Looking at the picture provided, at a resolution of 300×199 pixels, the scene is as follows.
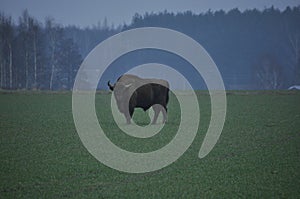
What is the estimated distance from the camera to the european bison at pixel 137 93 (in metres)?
19.4

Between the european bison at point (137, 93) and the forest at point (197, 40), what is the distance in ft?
154

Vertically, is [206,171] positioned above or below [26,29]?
below

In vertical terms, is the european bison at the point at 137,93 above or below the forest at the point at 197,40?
below

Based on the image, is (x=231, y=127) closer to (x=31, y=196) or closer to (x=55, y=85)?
(x=31, y=196)

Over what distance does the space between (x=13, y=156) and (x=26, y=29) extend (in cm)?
7275

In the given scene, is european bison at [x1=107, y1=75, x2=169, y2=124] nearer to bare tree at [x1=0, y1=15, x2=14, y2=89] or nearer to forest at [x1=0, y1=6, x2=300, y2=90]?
forest at [x1=0, y1=6, x2=300, y2=90]

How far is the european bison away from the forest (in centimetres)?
4708

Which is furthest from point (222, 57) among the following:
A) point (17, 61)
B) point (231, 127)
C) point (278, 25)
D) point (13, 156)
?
point (13, 156)

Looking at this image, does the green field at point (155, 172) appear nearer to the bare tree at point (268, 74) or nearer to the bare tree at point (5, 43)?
→ the bare tree at point (5, 43)

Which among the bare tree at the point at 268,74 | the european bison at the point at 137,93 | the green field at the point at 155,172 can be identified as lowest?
the green field at the point at 155,172

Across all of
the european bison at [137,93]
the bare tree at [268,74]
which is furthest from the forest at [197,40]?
the european bison at [137,93]

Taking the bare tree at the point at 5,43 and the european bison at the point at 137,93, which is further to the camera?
the bare tree at the point at 5,43

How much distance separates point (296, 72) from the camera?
9788 centimetres

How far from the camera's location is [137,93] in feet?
65.0
